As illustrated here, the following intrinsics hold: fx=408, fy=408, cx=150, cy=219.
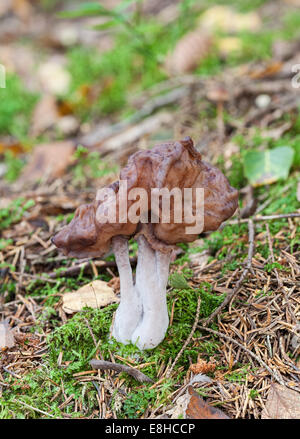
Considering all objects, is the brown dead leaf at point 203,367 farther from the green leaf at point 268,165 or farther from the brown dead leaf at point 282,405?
the green leaf at point 268,165

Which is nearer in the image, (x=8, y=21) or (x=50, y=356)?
(x=50, y=356)

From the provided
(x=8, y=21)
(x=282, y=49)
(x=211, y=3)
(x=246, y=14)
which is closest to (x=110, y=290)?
(x=282, y=49)

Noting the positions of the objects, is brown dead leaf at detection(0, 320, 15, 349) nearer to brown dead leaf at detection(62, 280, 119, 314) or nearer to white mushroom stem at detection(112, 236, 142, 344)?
brown dead leaf at detection(62, 280, 119, 314)

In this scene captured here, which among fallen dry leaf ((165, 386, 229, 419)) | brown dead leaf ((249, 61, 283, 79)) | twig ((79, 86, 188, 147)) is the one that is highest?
brown dead leaf ((249, 61, 283, 79))

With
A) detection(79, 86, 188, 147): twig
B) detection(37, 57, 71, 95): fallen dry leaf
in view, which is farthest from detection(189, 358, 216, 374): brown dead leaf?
detection(37, 57, 71, 95): fallen dry leaf

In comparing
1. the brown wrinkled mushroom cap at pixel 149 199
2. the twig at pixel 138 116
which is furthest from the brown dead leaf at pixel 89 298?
the twig at pixel 138 116
